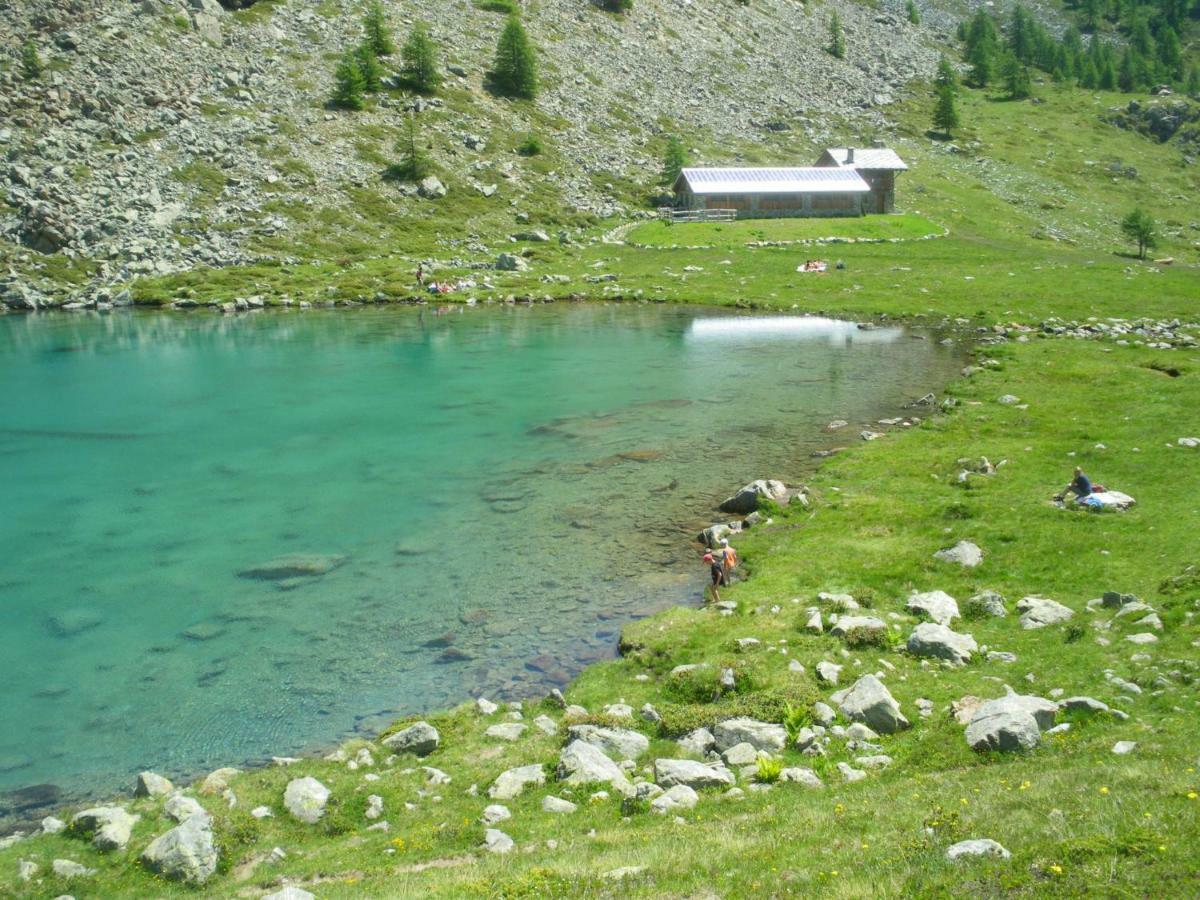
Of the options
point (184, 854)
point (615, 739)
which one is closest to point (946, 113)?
point (615, 739)

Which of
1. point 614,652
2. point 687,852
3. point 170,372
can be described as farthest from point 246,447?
point 687,852

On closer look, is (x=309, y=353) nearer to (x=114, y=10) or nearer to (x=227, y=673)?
(x=227, y=673)

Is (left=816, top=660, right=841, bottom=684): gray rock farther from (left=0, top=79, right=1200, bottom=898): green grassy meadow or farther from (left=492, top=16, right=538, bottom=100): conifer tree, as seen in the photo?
(left=492, top=16, right=538, bottom=100): conifer tree

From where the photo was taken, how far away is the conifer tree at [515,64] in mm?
145375

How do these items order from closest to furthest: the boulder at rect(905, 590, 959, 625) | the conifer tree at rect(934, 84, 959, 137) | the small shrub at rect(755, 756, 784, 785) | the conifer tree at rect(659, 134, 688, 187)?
the small shrub at rect(755, 756, 784, 785) < the boulder at rect(905, 590, 959, 625) < the conifer tree at rect(659, 134, 688, 187) < the conifer tree at rect(934, 84, 959, 137)

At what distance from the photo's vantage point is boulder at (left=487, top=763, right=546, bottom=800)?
1617cm

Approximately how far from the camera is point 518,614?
25.1 m

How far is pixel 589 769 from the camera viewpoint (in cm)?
1638

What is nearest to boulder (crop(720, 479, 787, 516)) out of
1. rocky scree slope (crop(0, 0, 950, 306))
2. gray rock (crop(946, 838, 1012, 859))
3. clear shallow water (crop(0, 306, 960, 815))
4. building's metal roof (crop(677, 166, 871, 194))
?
clear shallow water (crop(0, 306, 960, 815))

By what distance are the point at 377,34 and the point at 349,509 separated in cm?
13187

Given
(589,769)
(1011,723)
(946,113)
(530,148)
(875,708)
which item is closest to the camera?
(1011,723)

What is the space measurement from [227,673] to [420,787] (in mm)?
8603

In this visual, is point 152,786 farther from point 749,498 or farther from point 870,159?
point 870,159

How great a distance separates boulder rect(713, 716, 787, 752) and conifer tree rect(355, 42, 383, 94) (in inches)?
5308
